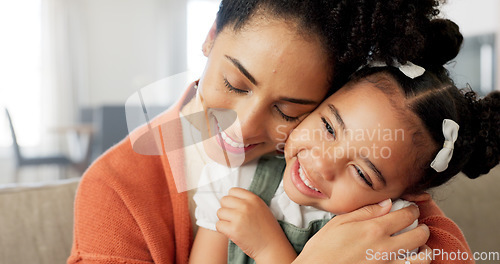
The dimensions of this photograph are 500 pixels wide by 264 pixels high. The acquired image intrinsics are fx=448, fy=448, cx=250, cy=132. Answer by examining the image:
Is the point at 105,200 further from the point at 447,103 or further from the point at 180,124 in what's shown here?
the point at 447,103

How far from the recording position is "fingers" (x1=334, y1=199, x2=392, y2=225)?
0.77m

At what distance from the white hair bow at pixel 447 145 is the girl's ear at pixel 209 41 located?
16.1 inches

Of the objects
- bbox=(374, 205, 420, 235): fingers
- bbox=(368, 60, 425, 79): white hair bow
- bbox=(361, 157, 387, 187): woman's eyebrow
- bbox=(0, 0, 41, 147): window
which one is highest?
bbox=(368, 60, 425, 79): white hair bow

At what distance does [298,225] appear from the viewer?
82 cm

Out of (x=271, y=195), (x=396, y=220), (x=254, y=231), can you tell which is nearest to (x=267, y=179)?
(x=271, y=195)

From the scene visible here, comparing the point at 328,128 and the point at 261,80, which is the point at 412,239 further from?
the point at 261,80

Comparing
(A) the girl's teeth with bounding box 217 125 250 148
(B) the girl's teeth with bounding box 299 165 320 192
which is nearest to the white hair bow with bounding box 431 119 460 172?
(B) the girl's teeth with bounding box 299 165 320 192

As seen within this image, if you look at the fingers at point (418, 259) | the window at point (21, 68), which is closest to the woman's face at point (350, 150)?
the fingers at point (418, 259)

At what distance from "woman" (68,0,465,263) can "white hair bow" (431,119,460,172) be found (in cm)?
9

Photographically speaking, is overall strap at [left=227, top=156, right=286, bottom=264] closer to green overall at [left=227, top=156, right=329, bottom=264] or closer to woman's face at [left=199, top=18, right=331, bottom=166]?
green overall at [left=227, top=156, right=329, bottom=264]

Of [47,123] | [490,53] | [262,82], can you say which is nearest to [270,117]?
[262,82]

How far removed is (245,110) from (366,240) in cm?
29

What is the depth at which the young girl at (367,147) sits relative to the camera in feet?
2.39

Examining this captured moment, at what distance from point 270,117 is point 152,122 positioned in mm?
251
